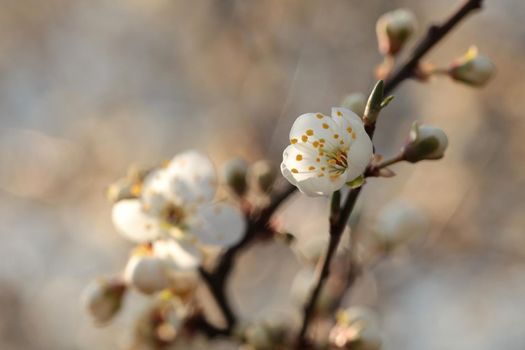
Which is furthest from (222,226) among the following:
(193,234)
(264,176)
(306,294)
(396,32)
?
(396,32)

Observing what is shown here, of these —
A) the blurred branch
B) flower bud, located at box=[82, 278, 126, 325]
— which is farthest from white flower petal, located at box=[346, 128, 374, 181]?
flower bud, located at box=[82, 278, 126, 325]

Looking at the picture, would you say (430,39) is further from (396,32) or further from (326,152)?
(326,152)

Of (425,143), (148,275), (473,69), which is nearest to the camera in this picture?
(425,143)

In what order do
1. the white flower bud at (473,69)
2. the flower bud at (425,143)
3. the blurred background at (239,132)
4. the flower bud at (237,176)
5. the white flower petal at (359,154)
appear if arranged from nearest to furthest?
the white flower petal at (359,154) → the flower bud at (425,143) → the white flower bud at (473,69) → the flower bud at (237,176) → the blurred background at (239,132)

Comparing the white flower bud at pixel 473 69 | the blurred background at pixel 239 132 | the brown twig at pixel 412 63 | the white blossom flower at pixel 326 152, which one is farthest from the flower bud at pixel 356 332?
the blurred background at pixel 239 132

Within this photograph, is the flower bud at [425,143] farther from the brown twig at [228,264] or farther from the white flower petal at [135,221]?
the white flower petal at [135,221]

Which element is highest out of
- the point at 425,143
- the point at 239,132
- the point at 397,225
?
the point at 425,143
